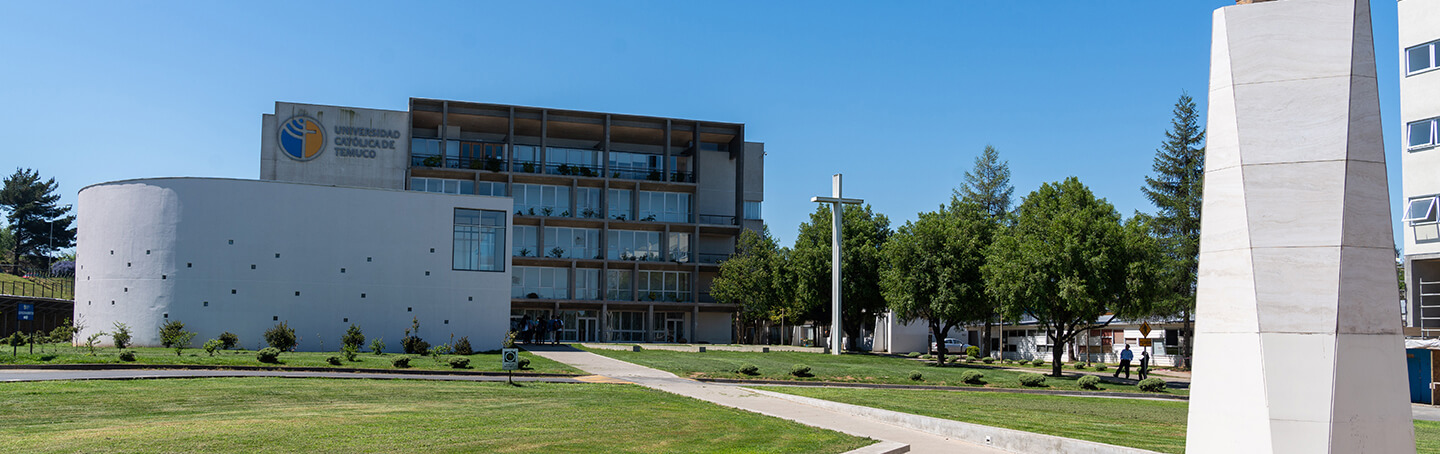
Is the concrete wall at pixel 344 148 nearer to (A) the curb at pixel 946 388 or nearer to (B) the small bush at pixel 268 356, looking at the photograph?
(B) the small bush at pixel 268 356

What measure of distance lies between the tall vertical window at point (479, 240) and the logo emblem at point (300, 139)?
22093 mm

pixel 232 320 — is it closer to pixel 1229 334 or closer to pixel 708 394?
pixel 708 394

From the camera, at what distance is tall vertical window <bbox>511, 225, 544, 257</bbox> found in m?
70.2

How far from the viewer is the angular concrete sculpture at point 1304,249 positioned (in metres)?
9.27

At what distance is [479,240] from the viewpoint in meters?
50.8

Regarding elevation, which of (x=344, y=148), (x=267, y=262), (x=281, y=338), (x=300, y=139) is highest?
(x=300, y=139)

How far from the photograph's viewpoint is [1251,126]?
9734 millimetres

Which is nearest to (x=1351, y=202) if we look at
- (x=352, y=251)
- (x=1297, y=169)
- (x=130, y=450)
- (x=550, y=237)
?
(x=1297, y=169)

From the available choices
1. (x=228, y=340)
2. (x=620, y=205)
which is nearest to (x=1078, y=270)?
(x=228, y=340)

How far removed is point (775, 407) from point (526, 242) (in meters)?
53.7

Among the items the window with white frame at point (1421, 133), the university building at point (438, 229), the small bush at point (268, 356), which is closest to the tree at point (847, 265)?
the university building at point (438, 229)

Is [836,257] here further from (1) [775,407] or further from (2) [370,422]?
(2) [370,422]

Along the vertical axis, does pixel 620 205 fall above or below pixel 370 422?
above

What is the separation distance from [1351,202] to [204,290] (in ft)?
153
